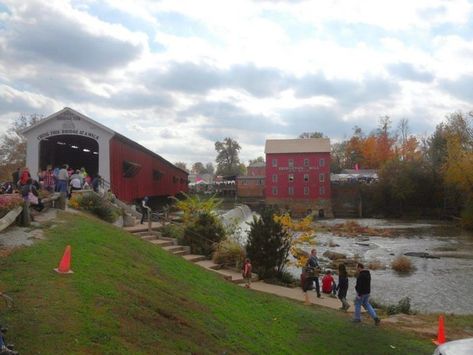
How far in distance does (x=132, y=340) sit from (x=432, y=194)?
7727 centimetres

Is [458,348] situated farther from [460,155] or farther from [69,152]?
[460,155]

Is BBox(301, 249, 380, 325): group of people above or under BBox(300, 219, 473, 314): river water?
above

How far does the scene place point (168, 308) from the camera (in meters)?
8.97

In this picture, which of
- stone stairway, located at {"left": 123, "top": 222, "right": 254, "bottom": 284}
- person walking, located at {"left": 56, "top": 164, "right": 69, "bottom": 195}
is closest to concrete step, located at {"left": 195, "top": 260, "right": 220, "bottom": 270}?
stone stairway, located at {"left": 123, "top": 222, "right": 254, "bottom": 284}

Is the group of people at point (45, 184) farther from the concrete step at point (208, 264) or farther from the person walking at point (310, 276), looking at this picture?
the person walking at point (310, 276)

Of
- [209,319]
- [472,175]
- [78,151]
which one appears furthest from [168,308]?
[472,175]

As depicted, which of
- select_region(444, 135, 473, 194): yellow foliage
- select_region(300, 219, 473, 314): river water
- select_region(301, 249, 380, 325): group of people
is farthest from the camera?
select_region(444, 135, 473, 194): yellow foliage

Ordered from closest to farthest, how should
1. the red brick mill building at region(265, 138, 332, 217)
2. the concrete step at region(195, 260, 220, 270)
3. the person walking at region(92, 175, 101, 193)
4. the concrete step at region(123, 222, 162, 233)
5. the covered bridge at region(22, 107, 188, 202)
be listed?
the concrete step at region(195, 260, 220, 270)
the concrete step at region(123, 222, 162, 233)
the person walking at region(92, 175, 101, 193)
the covered bridge at region(22, 107, 188, 202)
the red brick mill building at region(265, 138, 332, 217)

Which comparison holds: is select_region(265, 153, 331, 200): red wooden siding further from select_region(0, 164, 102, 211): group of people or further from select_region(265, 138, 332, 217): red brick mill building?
select_region(0, 164, 102, 211): group of people

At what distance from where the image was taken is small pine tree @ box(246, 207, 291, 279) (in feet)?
62.2

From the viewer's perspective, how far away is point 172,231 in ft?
71.1

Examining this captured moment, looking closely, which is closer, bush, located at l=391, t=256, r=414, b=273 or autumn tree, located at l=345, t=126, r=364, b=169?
bush, located at l=391, t=256, r=414, b=273

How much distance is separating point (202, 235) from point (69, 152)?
58.1 feet

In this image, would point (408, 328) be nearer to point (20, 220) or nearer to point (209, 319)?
point (209, 319)
